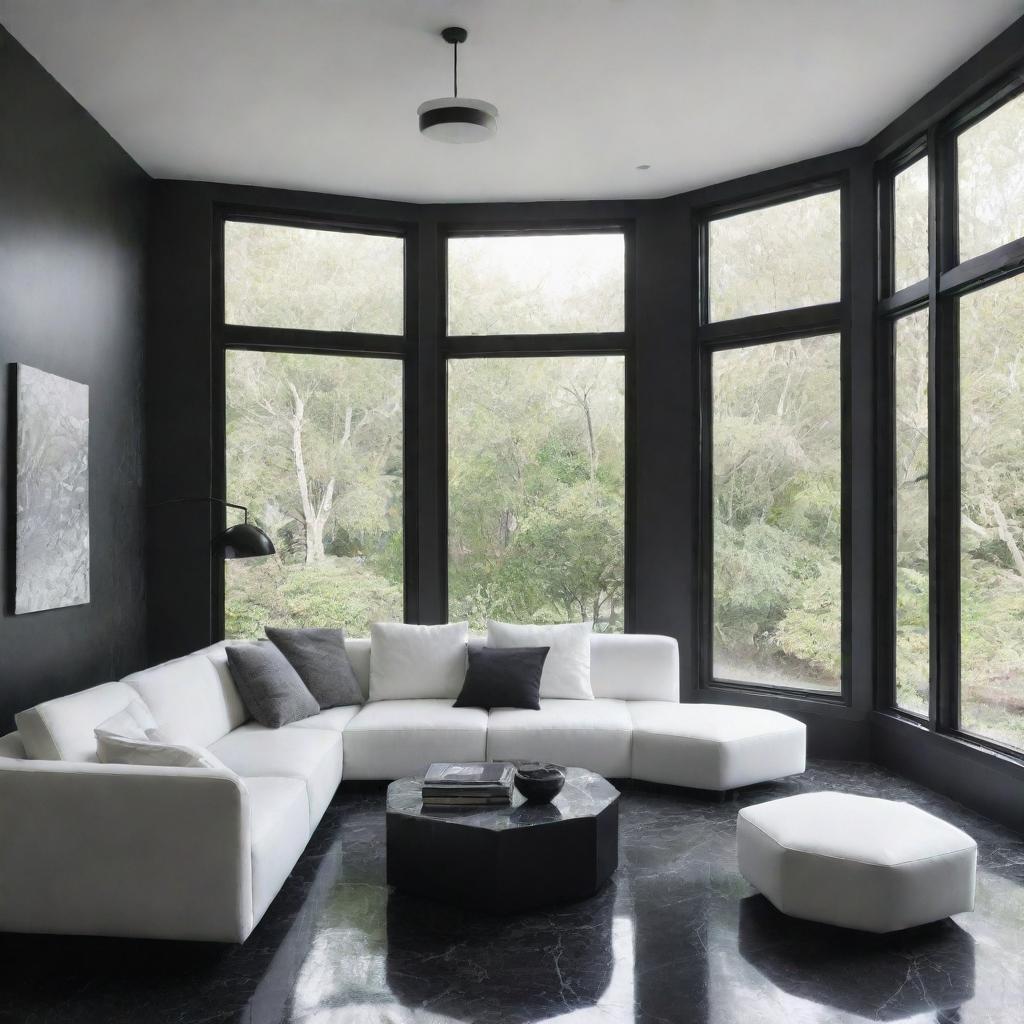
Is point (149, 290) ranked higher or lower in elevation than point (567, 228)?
lower

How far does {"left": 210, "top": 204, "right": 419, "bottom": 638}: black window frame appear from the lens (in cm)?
571

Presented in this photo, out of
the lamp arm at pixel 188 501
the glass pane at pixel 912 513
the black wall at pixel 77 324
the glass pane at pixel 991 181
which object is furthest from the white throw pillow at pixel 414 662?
the glass pane at pixel 991 181

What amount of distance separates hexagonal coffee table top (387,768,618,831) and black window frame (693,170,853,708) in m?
2.16

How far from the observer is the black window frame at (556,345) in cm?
598

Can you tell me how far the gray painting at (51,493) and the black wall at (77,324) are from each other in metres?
0.06

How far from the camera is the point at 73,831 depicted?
115 inches

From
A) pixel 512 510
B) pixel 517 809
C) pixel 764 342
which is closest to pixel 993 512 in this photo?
pixel 764 342

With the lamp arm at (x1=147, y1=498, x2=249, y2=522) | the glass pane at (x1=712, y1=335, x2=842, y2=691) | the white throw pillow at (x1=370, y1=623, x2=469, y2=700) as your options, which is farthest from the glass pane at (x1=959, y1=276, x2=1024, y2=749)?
the lamp arm at (x1=147, y1=498, x2=249, y2=522)

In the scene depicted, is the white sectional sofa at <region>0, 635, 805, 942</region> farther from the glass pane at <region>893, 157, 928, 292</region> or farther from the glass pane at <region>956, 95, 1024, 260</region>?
the glass pane at <region>956, 95, 1024, 260</region>

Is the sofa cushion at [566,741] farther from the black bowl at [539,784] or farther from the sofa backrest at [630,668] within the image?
the black bowl at [539,784]

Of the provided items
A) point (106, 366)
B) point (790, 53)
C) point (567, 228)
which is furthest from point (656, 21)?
point (106, 366)

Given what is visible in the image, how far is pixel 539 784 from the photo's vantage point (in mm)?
3482

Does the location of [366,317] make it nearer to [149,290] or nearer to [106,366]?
[149,290]

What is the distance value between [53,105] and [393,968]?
158 inches
